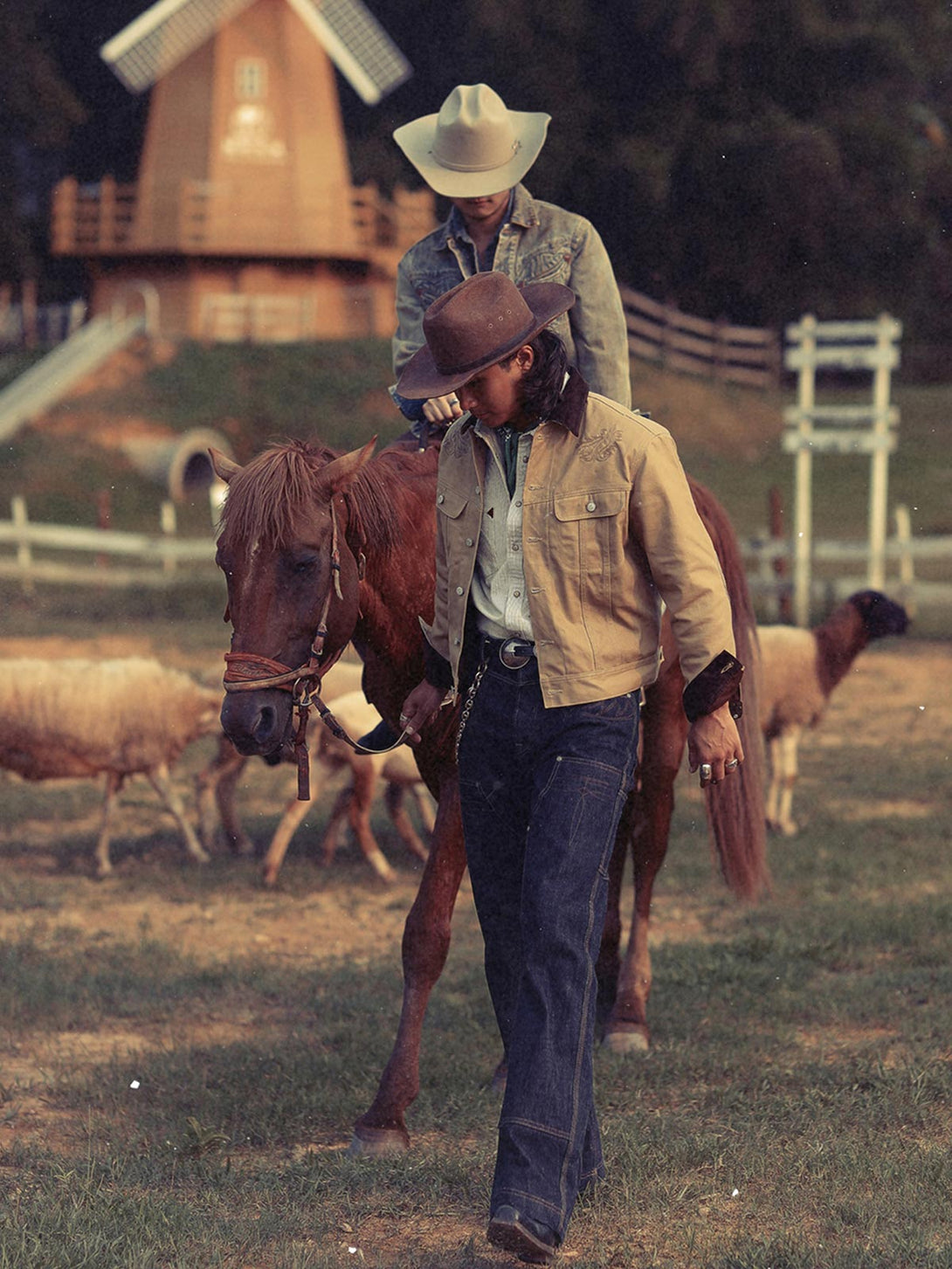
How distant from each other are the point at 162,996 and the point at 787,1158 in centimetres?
299

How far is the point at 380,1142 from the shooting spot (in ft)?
15.7

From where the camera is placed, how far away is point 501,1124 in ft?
12.4

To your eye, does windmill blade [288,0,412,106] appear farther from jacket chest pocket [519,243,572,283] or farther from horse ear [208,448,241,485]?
horse ear [208,448,241,485]

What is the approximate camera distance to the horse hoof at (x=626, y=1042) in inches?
226

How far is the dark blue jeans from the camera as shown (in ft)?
12.2

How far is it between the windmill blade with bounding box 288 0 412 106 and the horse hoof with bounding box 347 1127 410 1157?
32.4 meters

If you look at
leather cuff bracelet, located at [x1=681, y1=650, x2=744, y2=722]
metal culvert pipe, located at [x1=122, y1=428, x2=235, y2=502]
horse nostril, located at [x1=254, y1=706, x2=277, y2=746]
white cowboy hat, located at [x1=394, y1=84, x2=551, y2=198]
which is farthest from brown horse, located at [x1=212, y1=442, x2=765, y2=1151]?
metal culvert pipe, located at [x1=122, y1=428, x2=235, y2=502]

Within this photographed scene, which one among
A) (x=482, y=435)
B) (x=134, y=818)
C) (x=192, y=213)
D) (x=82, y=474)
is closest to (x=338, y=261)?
(x=192, y=213)

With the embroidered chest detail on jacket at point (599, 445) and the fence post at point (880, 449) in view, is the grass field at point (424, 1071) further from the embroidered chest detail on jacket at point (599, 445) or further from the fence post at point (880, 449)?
the fence post at point (880, 449)

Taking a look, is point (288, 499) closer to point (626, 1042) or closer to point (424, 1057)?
point (424, 1057)

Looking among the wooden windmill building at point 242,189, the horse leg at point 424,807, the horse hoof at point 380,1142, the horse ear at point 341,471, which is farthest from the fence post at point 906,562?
the wooden windmill building at point 242,189

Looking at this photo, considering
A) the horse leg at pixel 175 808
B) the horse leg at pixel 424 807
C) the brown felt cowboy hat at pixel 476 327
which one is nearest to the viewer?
the brown felt cowboy hat at pixel 476 327

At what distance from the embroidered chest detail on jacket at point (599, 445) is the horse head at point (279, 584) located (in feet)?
2.25

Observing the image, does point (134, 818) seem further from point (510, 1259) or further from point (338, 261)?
point (338, 261)
